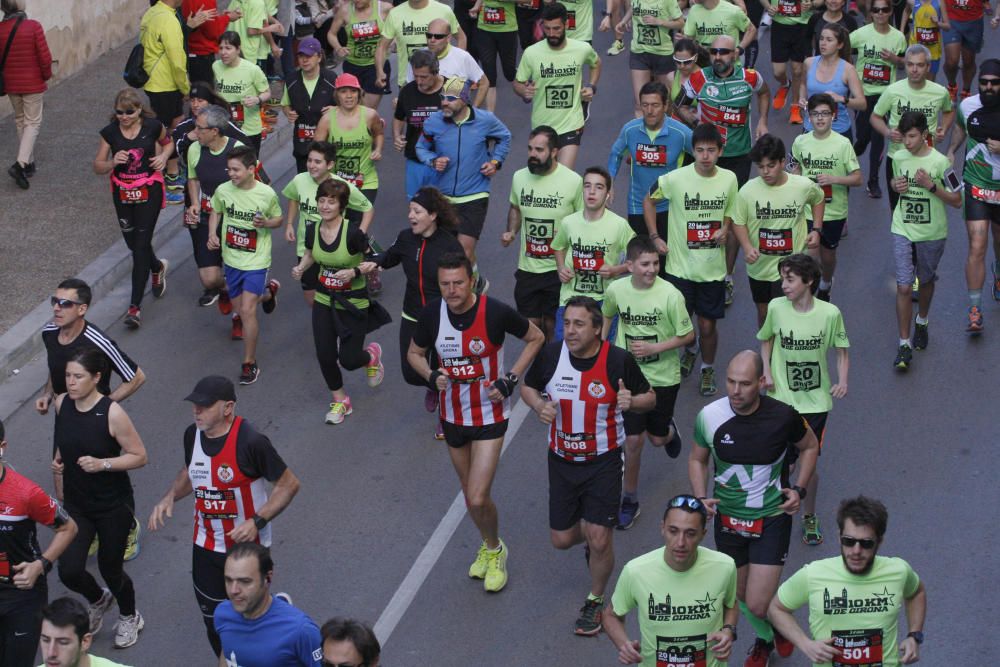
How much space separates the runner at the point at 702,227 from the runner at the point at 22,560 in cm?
505

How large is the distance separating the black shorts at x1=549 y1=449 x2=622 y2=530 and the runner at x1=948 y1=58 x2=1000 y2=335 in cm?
479

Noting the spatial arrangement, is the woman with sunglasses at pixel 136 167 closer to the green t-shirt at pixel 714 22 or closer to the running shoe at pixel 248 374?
the running shoe at pixel 248 374

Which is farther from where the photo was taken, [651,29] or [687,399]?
[651,29]

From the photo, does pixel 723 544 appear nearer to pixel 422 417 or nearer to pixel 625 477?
pixel 625 477

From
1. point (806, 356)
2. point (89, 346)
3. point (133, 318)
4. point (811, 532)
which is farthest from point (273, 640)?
point (133, 318)

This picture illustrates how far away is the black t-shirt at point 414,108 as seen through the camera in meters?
13.4

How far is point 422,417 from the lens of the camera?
1189 centimetres

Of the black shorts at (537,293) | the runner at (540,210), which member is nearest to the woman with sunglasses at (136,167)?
the runner at (540,210)

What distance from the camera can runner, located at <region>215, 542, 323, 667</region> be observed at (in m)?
7.05

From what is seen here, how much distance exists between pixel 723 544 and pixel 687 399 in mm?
3445

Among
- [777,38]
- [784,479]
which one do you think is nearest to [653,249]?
[784,479]

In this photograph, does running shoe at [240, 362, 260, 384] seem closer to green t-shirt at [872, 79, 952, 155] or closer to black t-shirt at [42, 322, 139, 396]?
black t-shirt at [42, 322, 139, 396]

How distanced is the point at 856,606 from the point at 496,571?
2974 millimetres

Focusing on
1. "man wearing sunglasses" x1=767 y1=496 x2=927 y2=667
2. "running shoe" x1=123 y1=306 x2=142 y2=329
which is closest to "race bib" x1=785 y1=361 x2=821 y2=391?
"man wearing sunglasses" x1=767 y1=496 x2=927 y2=667
